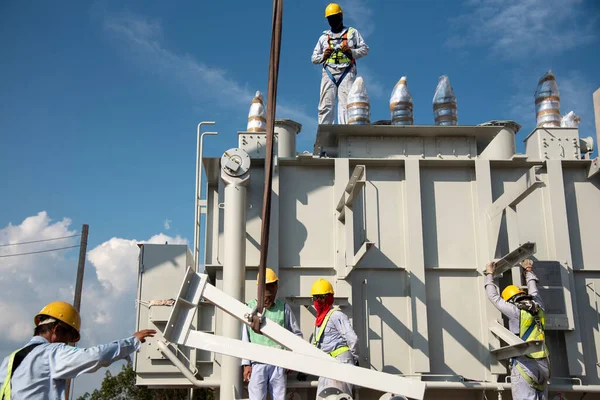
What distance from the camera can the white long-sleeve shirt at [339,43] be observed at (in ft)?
33.6

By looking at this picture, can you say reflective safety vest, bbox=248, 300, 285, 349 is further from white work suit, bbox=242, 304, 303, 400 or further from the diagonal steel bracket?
the diagonal steel bracket

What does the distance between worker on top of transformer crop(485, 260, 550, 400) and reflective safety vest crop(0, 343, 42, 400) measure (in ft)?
16.6

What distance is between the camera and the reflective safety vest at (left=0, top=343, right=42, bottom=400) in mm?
4348

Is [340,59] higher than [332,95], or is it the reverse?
[340,59]

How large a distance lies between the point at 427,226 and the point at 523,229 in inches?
49.7

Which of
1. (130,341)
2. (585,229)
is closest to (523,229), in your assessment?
(585,229)

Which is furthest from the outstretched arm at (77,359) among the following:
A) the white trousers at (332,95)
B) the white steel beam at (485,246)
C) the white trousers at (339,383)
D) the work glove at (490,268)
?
the white trousers at (332,95)

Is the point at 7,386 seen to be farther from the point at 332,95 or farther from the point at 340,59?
the point at 340,59

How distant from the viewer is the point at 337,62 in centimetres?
1029

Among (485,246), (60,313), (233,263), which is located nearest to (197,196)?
(233,263)

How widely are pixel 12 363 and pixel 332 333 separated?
337 cm

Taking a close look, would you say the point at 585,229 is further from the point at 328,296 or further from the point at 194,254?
the point at 194,254

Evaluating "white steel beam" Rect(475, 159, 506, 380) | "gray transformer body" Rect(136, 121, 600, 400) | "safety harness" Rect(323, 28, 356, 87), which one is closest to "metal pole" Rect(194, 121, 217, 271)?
"gray transformer body" Rect(136, 121, 600, 400)

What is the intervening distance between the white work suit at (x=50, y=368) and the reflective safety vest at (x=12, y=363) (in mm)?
27
